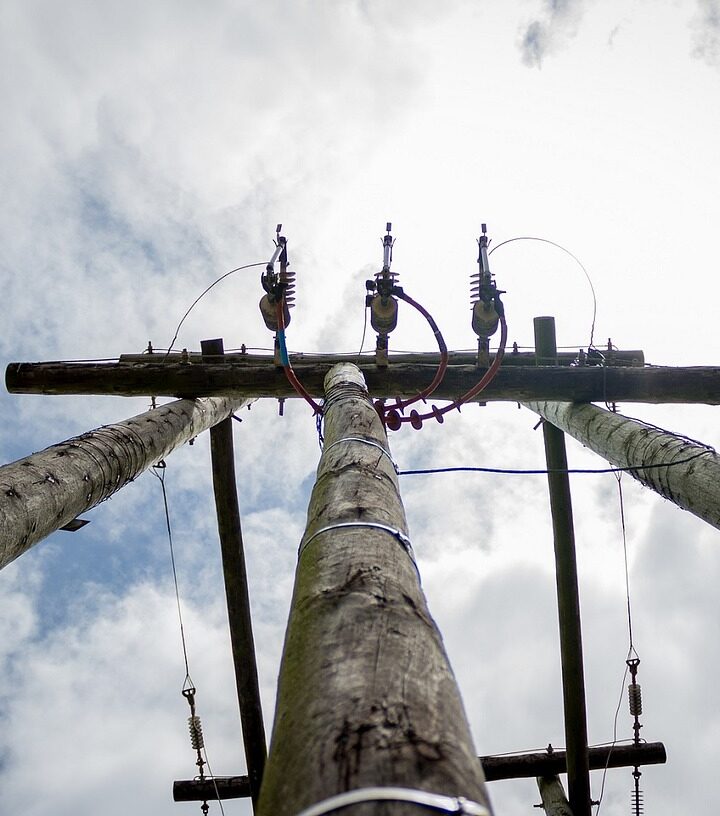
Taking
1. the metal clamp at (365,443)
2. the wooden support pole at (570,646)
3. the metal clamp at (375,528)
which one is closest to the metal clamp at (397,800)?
the metal clamp at (375,528)

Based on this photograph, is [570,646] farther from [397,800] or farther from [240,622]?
[397,800]

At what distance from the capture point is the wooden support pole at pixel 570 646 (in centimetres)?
590

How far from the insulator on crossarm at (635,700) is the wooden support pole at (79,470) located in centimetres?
492

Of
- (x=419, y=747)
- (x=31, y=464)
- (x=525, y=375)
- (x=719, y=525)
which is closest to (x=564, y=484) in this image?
(x=525, y=375)

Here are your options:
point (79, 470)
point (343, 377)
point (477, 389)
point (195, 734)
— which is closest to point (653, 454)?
point (477, 389)

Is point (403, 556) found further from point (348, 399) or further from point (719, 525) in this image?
point (719, 525)

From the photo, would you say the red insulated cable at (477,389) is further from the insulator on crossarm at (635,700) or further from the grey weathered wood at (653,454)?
the insulator on crossarm at (635,700)

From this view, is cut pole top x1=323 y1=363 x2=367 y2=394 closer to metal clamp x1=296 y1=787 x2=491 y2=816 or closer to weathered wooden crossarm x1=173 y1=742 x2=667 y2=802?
metal clamp x1=296 y1=787 x2=491 y2=816

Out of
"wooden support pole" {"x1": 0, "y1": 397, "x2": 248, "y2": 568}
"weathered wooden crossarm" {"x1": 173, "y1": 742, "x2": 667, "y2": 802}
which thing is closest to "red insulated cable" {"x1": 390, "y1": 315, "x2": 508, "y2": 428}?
"wooden support pole" {"x1": 0, "y1": 397, "x2": 248, "y2": 568}

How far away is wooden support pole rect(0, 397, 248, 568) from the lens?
128 inches

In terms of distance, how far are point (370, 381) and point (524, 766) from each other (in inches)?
165

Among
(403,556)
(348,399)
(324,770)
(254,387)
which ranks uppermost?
(254,387)

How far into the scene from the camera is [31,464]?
3627 mm

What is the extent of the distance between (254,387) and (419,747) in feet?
15.4
